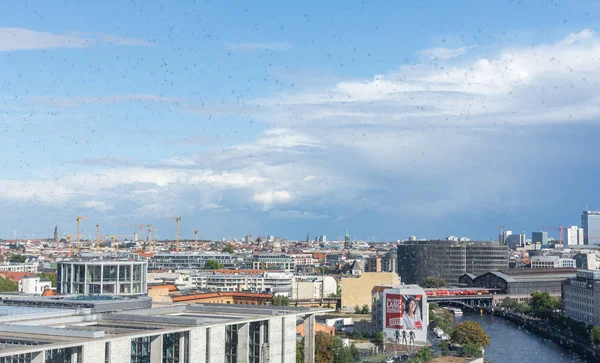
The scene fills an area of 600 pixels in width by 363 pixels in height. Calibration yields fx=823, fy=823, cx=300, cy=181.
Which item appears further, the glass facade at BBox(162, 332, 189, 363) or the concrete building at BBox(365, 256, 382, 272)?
the concrete building at BBox(365, 256, 382, 272)

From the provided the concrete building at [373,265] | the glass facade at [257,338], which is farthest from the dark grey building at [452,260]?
the glass facade at [257,338]

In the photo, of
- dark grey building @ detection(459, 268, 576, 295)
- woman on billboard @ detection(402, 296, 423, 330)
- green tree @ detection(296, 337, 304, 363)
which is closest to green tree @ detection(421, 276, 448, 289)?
dark grey building @ detection(459, 268, 576, 295)

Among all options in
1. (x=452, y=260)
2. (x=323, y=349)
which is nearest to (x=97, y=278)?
(x=323, y=349)

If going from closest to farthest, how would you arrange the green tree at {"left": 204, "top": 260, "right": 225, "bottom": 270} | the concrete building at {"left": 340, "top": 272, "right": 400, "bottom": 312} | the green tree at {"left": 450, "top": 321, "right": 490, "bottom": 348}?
1. the green tree at {"left": 450, "top": 321, "right": 490, "bottom": 348}
2. the concrete building at {"left": 340, "top": 272, "right": 400, "bottom": 312}
3. the green tree at {"left": 204, "top": 260, "right": 225, "bottom": 270}

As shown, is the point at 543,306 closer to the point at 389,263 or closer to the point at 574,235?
the point at 389,263

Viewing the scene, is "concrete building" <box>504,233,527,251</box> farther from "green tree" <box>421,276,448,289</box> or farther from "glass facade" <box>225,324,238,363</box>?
"glass facade" <box>225,324,238,363</box>

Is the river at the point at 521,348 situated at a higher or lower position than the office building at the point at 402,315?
lower

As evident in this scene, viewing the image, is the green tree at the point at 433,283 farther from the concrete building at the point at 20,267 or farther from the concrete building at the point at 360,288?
the concrete building at the point at 20,267
